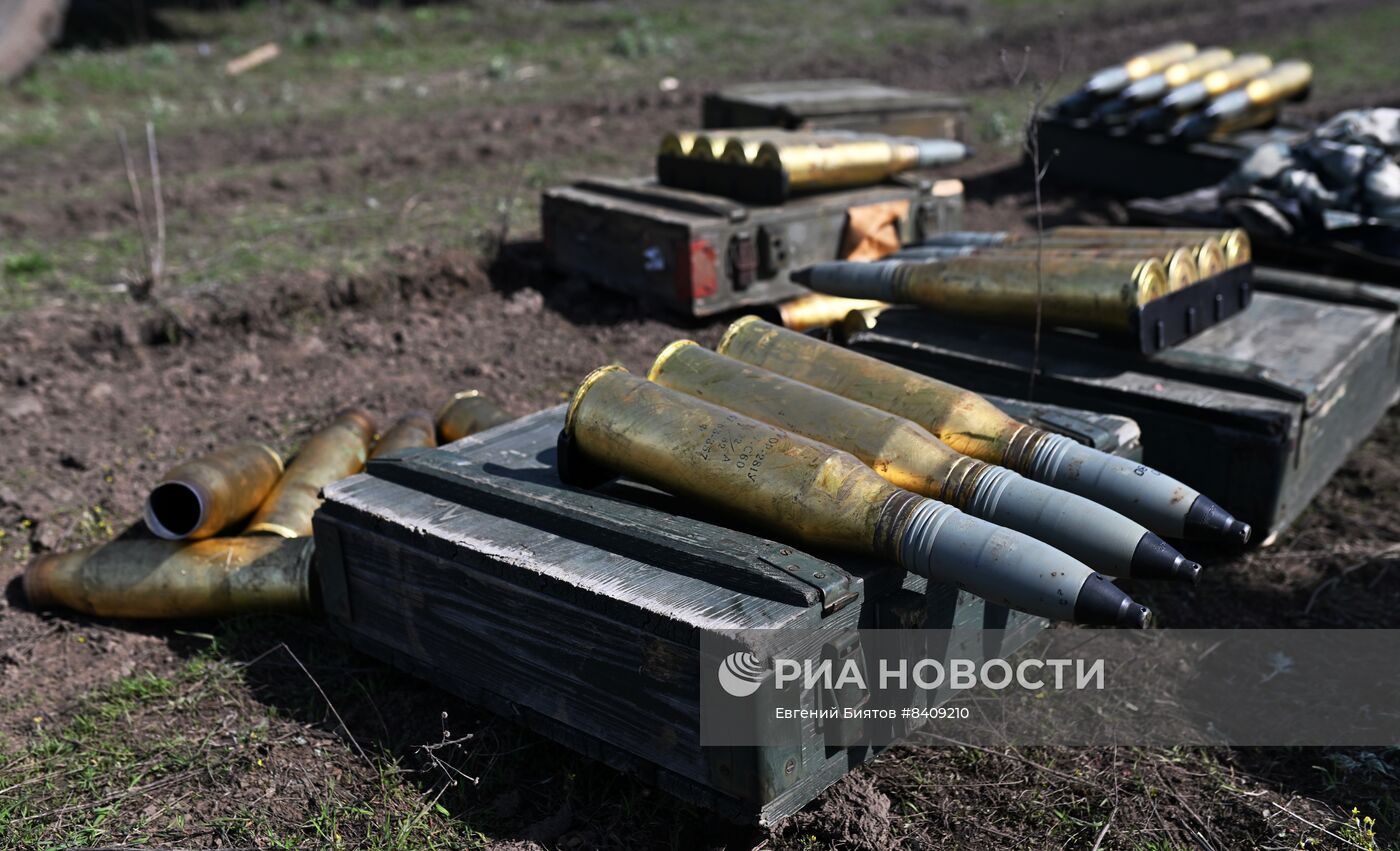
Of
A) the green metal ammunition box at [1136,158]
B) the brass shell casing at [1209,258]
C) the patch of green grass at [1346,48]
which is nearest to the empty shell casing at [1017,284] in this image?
the brass shell casing at [1209,258]

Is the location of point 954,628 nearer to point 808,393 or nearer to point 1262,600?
point 808,393

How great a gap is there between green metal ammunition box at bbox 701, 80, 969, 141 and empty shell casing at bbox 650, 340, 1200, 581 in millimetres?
5260

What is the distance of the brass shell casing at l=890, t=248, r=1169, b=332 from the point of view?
4516mm

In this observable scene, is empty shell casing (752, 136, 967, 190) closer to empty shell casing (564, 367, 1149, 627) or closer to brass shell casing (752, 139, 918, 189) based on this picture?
brass shell casing (752, 139, 918, 189)

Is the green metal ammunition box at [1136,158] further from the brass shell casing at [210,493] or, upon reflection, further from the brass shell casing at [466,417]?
the brass shell casing at [210,493]

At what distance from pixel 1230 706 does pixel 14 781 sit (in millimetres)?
3717

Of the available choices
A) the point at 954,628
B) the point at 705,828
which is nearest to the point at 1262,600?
the point at 954,628

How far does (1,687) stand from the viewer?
398 centimetres

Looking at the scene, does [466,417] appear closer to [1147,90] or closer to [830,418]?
[830,418]

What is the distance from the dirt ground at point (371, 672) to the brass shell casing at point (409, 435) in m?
0.72

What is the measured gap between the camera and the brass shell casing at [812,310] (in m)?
6.50

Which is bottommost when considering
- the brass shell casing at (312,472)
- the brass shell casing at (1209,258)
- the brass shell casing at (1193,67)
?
the brass shell casing at (312,472)

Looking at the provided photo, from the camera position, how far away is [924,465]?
128 inches

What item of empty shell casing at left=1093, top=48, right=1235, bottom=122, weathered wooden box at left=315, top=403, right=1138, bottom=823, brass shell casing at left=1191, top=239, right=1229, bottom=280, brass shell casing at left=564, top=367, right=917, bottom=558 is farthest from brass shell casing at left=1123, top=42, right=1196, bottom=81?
brass shell casing at left=564, top=367, right=917, bottom=558
